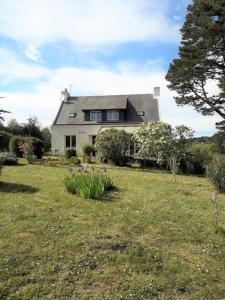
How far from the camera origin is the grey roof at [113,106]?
40.9m

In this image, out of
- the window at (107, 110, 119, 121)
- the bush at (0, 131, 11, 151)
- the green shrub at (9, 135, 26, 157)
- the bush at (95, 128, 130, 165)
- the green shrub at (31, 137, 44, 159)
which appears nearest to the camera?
the bush at (95, 128, 130, 165)

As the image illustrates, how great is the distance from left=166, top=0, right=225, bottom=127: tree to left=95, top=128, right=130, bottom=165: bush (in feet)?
28.4

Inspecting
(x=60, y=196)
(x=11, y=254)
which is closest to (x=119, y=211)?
(x=60, y=196)

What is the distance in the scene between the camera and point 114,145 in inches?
1037

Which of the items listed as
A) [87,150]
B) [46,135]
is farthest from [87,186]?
[46,135]

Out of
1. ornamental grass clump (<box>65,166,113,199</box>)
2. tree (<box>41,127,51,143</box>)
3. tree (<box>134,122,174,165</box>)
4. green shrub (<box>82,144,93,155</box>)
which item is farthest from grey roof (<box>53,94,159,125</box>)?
ornamental grass clump (<box>65,166,113,199</box>)

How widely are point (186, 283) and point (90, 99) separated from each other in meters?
39.3

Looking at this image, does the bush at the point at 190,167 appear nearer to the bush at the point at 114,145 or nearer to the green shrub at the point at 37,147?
the bush at the point at 114,145

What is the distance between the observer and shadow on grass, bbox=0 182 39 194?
1231 centimetres

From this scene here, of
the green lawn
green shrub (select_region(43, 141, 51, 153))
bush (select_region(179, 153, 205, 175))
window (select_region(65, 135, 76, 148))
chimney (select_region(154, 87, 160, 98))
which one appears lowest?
the green lawn

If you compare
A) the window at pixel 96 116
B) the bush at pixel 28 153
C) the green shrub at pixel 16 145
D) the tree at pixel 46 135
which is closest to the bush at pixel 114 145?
the bush at pixel 28 153

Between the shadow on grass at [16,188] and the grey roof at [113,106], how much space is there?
27887mm

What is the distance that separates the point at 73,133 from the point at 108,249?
3546 cm

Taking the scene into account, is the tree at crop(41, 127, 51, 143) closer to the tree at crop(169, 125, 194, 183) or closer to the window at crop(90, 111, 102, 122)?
the window at crop(90, 111, 102, 122)
